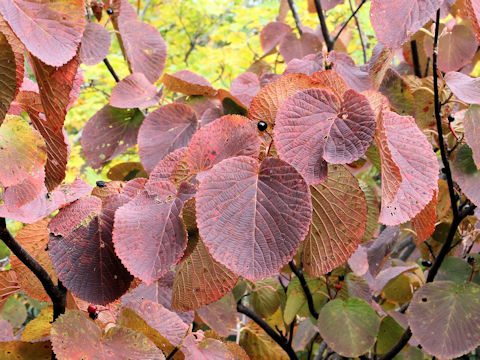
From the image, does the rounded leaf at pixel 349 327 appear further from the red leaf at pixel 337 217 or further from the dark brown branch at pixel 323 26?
the dark brown branch at pixel 323 26

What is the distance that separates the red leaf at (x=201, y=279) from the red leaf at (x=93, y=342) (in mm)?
80

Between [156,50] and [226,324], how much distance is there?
659 mm

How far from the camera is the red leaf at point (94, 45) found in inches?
39.1

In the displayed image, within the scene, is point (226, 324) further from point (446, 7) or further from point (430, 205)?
point (446, 7)

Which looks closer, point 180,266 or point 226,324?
point 180,266

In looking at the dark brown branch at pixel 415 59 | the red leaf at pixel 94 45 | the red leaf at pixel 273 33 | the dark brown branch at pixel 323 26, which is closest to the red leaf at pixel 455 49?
the dark brown branch at pixel 415 59

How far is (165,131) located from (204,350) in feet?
1.70

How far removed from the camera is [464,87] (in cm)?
74

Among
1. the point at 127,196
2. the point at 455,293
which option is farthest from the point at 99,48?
the point at 455,293

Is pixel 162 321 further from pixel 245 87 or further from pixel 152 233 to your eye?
pixel 245 87

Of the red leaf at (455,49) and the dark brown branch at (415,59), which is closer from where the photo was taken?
the red leaf at (455,49)

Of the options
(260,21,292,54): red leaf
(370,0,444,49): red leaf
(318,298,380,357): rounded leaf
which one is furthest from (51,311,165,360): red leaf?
(260,21,292,54): red leaf

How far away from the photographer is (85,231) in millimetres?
547

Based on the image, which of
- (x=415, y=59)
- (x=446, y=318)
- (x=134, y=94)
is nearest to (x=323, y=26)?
(x=415, y=59)
